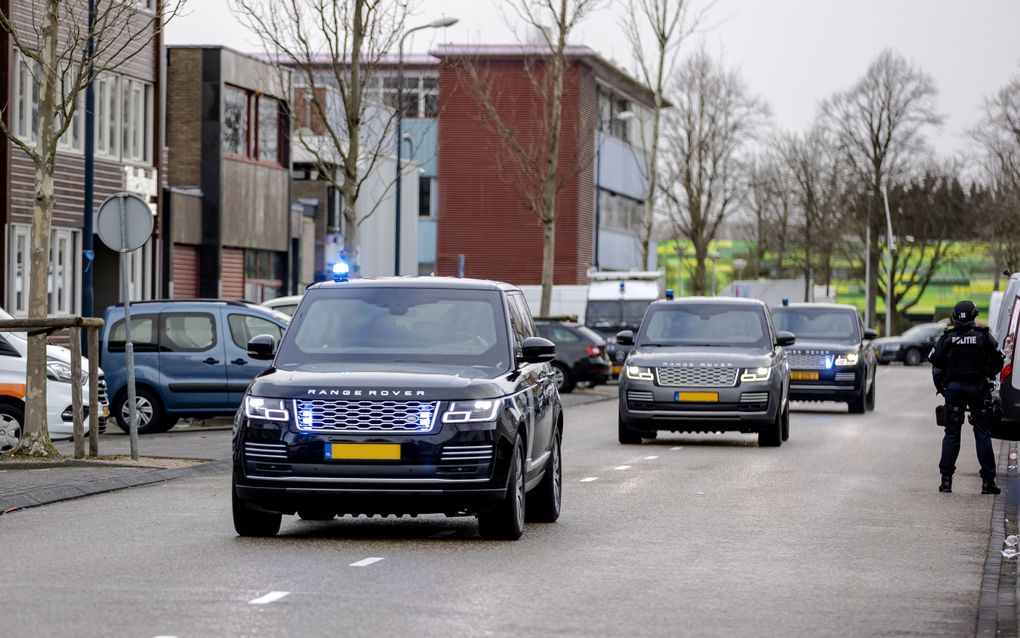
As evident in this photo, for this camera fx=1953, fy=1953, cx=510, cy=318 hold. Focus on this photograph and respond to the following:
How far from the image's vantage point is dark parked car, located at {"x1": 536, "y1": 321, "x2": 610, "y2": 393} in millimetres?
40281

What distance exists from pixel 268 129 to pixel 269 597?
40070 mm

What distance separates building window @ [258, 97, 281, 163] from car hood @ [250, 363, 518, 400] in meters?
36.3

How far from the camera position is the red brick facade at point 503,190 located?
7394cm

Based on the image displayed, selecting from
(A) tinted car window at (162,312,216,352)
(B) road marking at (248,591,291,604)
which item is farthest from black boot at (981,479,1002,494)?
(A) tinted car window at (162,312,216,352)

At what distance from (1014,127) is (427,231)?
2292cm

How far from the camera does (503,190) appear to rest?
75.6 meters

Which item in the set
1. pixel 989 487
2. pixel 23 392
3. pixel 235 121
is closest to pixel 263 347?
pixel 989 487

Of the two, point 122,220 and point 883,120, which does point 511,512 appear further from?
point 883,120

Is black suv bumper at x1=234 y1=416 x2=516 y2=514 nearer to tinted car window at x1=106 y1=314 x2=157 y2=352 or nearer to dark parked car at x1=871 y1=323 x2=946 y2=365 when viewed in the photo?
tinted car window at x1=106 y1=314 x2=157 y2=352

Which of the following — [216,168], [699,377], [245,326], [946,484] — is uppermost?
[216,168]

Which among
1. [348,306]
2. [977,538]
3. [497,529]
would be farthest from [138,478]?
[977,538]

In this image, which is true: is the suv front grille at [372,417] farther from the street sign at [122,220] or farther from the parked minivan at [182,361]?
the parked minivan at [182,361]

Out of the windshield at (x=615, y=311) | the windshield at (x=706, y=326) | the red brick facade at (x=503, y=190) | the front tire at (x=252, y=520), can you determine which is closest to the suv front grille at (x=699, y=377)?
the windshield at (x=706, y=326)

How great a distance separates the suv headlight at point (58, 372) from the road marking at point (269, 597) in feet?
43.4
